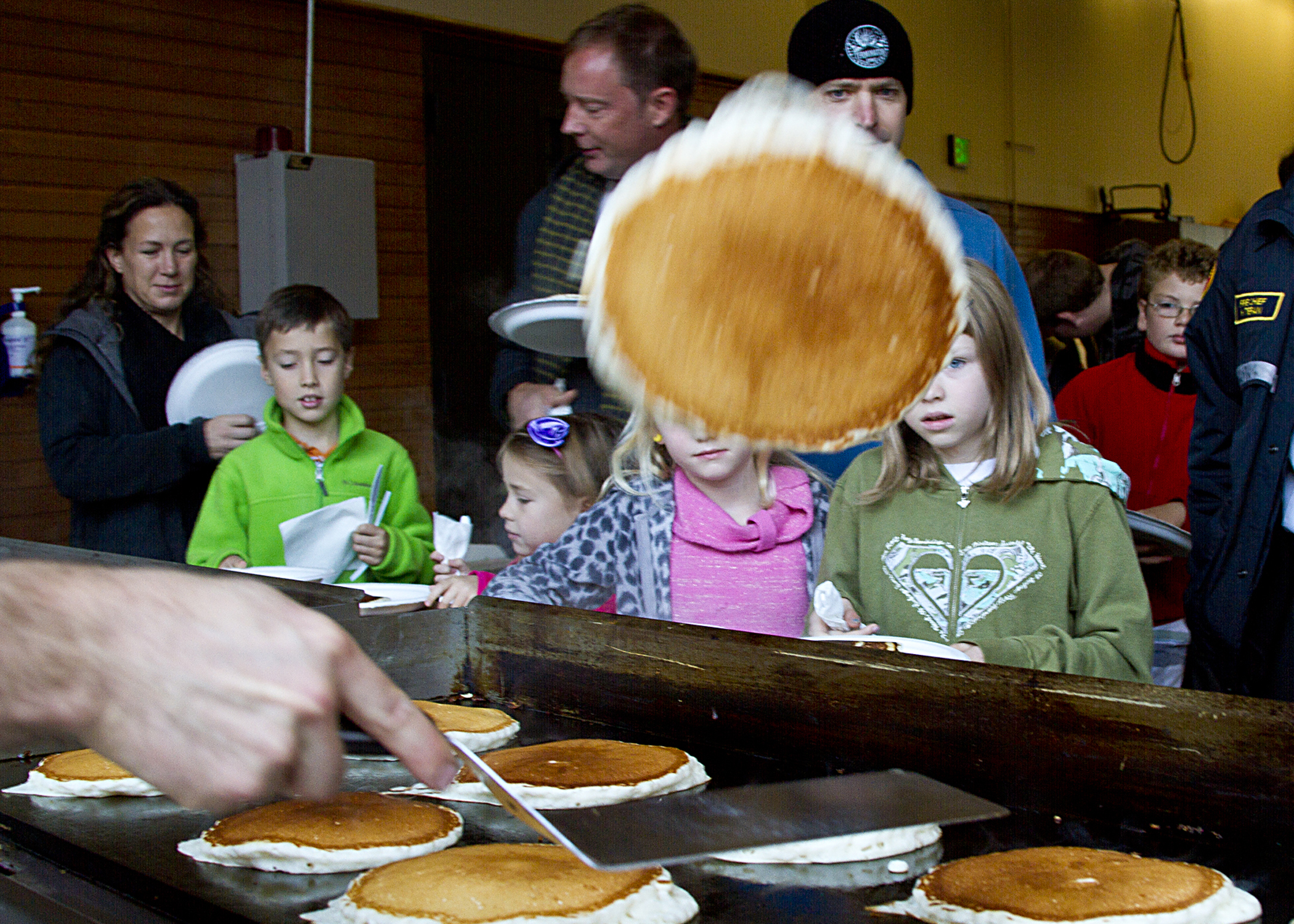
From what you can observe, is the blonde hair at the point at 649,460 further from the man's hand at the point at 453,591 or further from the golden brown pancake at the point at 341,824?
the golden brown pancake at the point at 341,824

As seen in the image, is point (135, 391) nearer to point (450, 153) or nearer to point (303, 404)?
point (303, 404)

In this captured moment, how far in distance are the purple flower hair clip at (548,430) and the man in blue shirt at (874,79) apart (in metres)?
0.99

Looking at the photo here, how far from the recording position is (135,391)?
333cm

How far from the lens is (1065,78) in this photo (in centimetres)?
1038

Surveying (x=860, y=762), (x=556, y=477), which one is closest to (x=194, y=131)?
(x=556, y=477)

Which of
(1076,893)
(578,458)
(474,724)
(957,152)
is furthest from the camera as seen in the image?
(957,152)

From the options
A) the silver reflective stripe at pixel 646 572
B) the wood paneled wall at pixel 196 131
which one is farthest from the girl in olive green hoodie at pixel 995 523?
the wood paneled wall at pixel 196 131

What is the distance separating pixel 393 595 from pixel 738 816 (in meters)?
1.56

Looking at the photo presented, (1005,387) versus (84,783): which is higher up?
(1005,387)

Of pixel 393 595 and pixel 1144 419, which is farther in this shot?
pixel 1144 419

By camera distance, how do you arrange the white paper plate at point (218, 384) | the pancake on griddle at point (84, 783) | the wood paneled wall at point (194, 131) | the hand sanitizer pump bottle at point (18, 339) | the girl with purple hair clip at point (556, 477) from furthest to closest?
the wood paneled wall at point (194, 131), the hand sanitizer pump bottle at point (18, 339), the white paper plate at point (218, 384), the girl with purple hair clip at point (556, 477), the pancake on griddle at point (84, 783)

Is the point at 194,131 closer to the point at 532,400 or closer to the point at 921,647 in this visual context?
the point at 532,400

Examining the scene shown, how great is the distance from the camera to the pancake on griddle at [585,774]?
1739mm

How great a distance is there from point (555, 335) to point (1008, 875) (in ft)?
3.58
